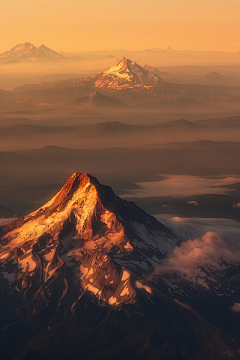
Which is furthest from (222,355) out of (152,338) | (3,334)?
(3,334)

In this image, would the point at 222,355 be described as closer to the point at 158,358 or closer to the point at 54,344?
the point at 158,358

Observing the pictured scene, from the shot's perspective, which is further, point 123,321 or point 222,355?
point 123,321

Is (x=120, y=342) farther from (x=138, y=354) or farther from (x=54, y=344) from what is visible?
(x=54, y=344)

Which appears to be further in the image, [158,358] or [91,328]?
[91,328]

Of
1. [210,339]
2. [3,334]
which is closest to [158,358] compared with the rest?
[210,339]

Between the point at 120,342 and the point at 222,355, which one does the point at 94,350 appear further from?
the point at 222,355

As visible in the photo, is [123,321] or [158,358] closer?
[158,358]

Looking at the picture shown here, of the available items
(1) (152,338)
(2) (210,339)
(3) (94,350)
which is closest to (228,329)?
(2) (210,339)
